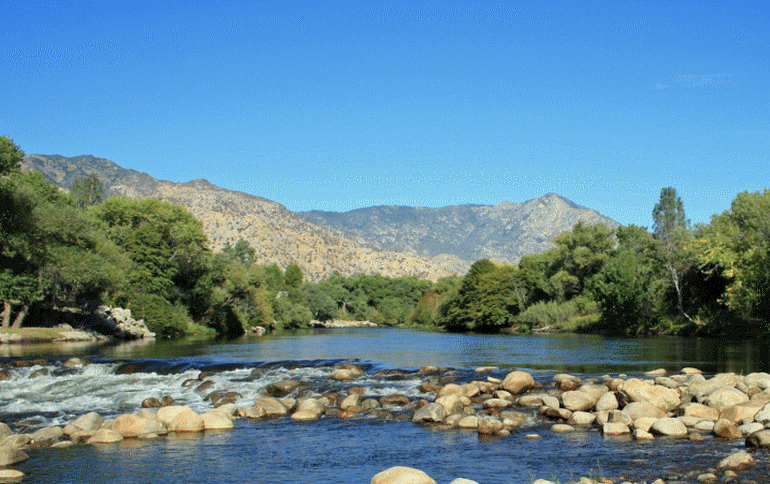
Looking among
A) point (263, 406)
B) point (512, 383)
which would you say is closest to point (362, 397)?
point (263, 406)

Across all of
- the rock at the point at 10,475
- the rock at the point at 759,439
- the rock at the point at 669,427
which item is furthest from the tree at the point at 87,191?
the rock at the point at 759,439

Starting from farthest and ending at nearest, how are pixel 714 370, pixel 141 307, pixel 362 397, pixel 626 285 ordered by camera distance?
pixel 626 285, pixel 141 307, pixel 714 370, pixel 362 397

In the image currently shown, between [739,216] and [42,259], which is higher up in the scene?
[739,216]

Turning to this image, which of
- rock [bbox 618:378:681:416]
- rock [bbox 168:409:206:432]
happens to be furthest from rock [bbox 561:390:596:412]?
rock [bbox 168:409:206:432]

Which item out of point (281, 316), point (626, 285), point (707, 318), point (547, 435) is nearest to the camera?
point (547, 435)

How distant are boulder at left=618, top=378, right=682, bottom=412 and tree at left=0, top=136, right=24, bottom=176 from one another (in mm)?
55705

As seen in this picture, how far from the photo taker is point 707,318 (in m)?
61.7

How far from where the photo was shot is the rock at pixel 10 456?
49.0ft

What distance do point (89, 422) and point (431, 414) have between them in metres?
10.6

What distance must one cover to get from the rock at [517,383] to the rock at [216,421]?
1067 centimetres

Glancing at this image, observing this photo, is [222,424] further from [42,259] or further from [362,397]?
[42,259]

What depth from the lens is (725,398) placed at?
19.9 m

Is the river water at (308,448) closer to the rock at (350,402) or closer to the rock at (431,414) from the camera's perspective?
the rock at (431,414)

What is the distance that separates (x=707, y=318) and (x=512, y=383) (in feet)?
151
